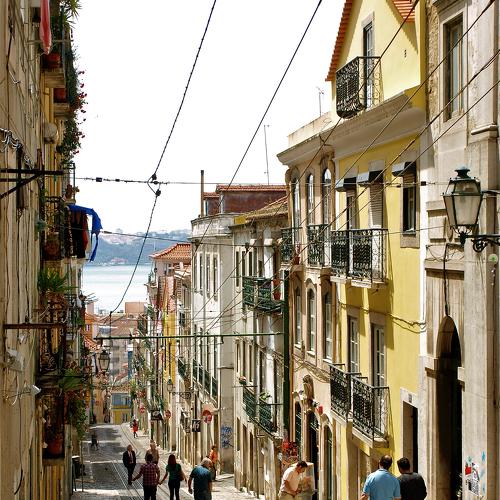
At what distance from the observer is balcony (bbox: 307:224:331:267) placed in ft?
71.1

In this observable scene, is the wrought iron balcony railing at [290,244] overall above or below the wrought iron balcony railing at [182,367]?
above

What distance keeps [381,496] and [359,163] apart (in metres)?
9.25

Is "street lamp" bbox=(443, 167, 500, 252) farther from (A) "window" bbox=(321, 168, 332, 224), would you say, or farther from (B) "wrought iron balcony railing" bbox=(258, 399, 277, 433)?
(B) "wrought iron balcony railing" bbox=(258, 399, 277, 433)

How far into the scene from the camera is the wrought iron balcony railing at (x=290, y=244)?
2511 centimetres

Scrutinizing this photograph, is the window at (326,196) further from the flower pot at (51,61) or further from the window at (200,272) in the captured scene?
the window at (200,272)

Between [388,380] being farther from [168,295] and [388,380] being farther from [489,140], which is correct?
[168,295]

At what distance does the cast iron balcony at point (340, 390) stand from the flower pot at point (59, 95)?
8.77m

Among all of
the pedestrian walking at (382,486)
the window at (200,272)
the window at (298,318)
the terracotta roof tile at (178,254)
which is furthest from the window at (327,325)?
the terracotta roof tile at (178,254)

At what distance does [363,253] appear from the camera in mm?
18172

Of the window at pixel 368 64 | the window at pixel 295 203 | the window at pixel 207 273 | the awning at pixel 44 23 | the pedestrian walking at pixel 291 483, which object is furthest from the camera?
the window at pixel 207 273

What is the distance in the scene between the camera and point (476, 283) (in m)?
12.8

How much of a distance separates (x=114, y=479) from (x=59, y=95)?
856 inches

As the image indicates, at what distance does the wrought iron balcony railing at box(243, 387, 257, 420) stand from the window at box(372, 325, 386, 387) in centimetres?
1203

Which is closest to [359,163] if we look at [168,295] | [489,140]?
[489,140]
